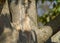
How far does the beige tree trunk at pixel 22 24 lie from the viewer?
191 cm

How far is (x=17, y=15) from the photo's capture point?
2057mm

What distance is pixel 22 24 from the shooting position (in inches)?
80.7

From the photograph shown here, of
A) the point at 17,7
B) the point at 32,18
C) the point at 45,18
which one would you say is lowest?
the point at 45,18

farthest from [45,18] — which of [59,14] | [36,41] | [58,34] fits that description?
[36,41]

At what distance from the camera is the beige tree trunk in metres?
1.91

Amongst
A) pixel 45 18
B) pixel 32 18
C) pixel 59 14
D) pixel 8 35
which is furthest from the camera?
pixel 45 18

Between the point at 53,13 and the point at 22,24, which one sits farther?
the point at 53,13

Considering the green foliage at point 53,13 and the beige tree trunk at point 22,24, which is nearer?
the beige tree trunk at point 22,24

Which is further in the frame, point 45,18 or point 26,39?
point 45,18

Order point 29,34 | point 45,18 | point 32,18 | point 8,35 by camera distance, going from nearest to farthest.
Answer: point 8,35 < point 29,34 < point 32,18 < point 45,18

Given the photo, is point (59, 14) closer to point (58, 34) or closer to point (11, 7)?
point (58, 34)

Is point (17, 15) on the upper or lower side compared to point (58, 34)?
upper

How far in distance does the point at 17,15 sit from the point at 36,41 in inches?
11.8

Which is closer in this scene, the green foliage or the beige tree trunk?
the beige tree trunk
